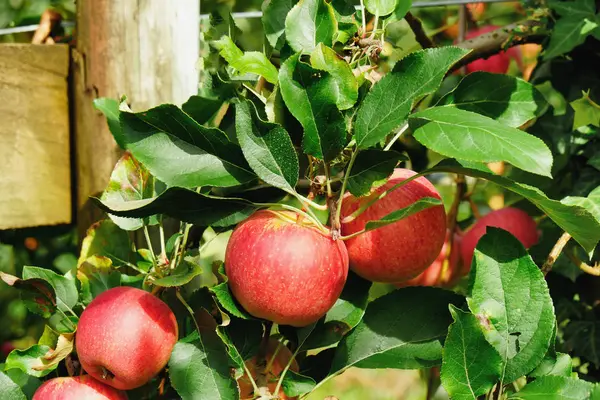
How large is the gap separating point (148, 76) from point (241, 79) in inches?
7.8

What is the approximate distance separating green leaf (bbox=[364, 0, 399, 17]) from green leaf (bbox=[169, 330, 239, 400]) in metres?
0.42

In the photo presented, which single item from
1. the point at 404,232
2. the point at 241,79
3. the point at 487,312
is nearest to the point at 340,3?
the point at 241,79

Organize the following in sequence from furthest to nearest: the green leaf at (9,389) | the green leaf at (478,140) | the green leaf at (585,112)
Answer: the green leaf at (585,112) → the green leaf at (9,389) → the green leaf at (478,140)

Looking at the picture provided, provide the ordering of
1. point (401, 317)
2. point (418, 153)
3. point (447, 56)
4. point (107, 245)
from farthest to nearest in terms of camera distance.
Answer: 1. point (418, 153)
2. point (107, 245)
3. point (401, 317)
4. point (447, 56)

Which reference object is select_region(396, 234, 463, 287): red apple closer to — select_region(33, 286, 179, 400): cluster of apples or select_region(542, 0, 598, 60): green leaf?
select_region(542, 0, 598, 60): green leaf

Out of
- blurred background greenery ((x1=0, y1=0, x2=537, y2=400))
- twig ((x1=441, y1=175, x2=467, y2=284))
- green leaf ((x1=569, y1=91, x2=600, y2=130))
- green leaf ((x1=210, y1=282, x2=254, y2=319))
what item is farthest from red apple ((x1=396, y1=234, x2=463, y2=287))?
green leaf ((x1=210, y1=282, x2=254, y2=319))

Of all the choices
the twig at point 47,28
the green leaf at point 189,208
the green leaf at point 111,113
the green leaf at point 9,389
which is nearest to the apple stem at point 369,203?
the green leaf at point 189,208

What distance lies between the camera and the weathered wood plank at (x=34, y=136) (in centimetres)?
108

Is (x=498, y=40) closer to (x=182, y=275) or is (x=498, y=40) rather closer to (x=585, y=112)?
(x=585, y=112)

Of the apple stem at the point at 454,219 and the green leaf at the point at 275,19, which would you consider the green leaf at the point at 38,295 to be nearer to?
the green leaf at the point at 275,19

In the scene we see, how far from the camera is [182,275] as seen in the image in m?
0.84

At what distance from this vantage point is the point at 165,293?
970 millimetres

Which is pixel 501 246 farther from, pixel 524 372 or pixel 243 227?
pixel 243 227

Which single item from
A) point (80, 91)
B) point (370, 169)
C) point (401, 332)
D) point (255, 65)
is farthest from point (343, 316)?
point (80, 91)
